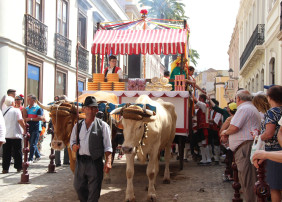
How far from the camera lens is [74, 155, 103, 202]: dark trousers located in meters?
5.32

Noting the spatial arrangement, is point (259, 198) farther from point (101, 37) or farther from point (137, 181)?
point (101, 37)

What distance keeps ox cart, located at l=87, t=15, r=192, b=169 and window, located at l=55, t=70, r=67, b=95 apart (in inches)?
297

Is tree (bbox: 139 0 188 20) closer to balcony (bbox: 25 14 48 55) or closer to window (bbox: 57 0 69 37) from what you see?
window (bbox: 57 0 69 37)

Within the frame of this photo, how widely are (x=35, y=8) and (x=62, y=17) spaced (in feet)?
10.6

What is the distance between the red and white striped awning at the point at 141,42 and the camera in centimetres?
1078

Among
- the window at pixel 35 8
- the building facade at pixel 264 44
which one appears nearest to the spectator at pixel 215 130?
the building facade at pixel 264 44

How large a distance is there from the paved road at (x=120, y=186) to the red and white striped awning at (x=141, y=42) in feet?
11.0

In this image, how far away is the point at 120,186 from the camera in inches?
318

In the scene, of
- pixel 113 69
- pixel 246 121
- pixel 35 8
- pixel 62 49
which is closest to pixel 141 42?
pixel 113 69

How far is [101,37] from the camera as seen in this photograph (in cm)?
1139

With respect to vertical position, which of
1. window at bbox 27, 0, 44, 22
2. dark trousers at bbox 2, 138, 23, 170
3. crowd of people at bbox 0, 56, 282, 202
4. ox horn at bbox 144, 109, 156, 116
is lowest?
dark trousers at bbox 2, 138, 23, 170

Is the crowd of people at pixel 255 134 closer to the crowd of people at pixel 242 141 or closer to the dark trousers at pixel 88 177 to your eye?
the crowd of people at pixel 242 141

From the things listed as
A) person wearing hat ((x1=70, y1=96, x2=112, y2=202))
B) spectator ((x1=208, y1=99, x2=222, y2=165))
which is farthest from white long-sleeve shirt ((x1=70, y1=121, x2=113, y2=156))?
spectator ((x1=208, y1=99, x2=222, y2=165))

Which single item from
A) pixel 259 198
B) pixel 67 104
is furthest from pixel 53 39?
pixel 259 198
